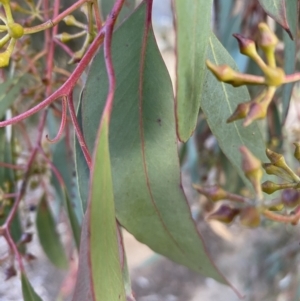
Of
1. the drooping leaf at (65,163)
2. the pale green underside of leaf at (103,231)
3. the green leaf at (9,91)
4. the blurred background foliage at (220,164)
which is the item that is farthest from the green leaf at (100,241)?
the drooping leaf at (65,163)

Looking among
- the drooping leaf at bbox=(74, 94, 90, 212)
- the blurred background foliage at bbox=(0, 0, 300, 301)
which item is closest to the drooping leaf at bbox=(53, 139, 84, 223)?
the blurred background foliage at bbox=(0, 0, 300, 301)

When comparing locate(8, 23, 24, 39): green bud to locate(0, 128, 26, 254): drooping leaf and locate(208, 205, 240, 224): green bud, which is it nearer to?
locate(208, 205, 240, 224): green bud

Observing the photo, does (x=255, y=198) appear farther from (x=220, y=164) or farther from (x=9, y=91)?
(x=220, y=164)

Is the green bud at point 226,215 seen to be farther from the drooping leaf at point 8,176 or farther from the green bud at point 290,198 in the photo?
the drooping leaf at point 8,176

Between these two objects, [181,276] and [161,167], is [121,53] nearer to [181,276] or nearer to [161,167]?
[161,167]

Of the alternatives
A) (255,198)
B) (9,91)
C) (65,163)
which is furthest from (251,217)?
(65,163)

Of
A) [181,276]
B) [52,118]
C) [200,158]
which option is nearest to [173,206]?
[52,118]
